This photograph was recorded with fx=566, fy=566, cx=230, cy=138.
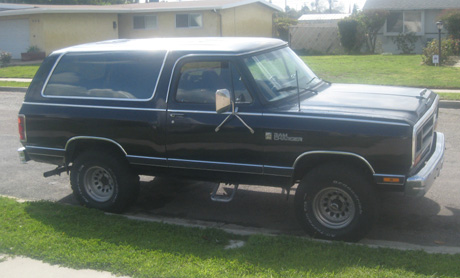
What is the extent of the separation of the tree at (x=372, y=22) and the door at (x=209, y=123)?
28.5m

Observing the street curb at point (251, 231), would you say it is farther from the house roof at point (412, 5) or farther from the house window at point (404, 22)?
the house roof at point (412, 5)

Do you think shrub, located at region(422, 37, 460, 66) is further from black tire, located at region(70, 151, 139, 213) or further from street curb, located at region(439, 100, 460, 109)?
black tire, located at region(70, 151, 139, 213)

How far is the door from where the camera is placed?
588cm

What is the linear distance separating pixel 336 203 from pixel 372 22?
96.7ft

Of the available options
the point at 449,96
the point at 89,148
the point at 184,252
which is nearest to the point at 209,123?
the point at 184,252

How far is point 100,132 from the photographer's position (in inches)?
259

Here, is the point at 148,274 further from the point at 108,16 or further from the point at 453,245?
the point at 108,16

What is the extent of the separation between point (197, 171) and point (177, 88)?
949 mm

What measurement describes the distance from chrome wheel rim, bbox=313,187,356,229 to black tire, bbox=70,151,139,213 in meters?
2.30

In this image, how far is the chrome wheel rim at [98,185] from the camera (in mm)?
6820

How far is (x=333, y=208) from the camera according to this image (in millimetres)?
5625

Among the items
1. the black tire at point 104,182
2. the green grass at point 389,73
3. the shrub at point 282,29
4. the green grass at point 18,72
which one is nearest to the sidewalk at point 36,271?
the black tire at point 104,182

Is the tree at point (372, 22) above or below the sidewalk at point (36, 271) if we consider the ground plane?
above

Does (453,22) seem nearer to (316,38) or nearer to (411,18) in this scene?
(411,18)
